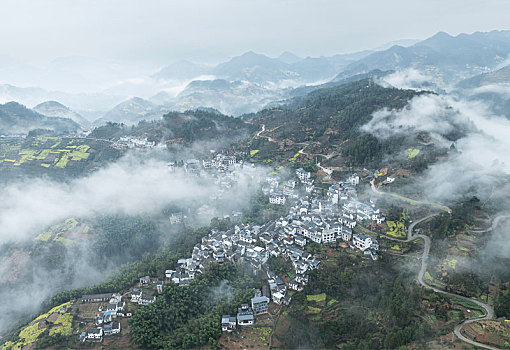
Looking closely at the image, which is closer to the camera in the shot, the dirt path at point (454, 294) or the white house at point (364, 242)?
the dirt path at point (454, 294)

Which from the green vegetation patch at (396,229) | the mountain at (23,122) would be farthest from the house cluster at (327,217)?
the mountain at (23,122)

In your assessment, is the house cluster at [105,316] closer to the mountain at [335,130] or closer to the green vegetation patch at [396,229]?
the green vegetation patch at [396,229]

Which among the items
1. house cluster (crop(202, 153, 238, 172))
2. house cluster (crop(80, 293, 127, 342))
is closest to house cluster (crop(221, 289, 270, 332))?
house cluster (crop(80, 293, 127, 342))

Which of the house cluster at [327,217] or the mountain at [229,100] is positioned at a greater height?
the mountain at [229,100]

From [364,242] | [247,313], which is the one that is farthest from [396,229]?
[247,313]

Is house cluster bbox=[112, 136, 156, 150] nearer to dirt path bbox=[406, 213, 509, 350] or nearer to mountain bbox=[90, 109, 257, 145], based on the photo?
mountain bbox=[90, 109, 257, 145]

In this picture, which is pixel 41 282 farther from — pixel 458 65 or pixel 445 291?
pixel 458 65

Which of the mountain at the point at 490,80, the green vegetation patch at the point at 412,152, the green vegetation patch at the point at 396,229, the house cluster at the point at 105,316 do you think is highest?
the mountain at the point at 490,80
